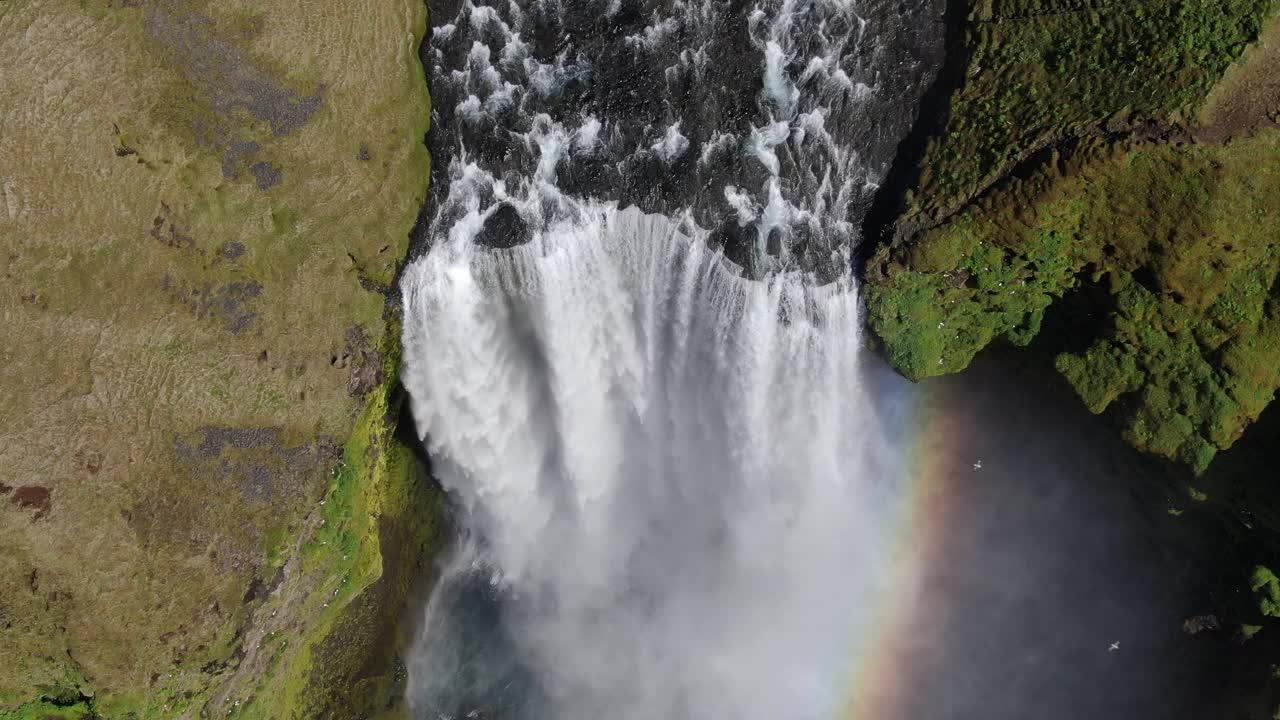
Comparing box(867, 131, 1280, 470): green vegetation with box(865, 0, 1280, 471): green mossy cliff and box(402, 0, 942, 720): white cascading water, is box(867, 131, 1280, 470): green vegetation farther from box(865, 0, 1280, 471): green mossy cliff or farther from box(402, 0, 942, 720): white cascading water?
box(402, 0, 942, 720): white cascading water

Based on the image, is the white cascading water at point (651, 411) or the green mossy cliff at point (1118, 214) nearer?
the green mossy cliff at point (1118, 214)

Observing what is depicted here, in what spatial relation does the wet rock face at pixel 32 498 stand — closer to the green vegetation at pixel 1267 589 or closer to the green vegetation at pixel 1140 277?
the green vegetation at pixel 1140 277

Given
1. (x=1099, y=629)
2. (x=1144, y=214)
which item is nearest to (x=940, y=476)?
(x=1099, y=629)

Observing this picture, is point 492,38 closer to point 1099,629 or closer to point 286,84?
point 286,84

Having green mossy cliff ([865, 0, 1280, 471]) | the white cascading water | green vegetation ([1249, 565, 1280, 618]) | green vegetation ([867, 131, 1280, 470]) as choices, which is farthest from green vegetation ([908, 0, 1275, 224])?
green vegetation ([1249, 565, 1280, 618])

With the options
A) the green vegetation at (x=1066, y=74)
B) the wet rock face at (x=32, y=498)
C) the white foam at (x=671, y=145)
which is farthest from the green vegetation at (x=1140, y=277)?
the wet rock face at (x=32, y=498)

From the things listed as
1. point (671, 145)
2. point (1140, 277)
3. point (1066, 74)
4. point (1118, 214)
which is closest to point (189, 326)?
point (671, 145)
